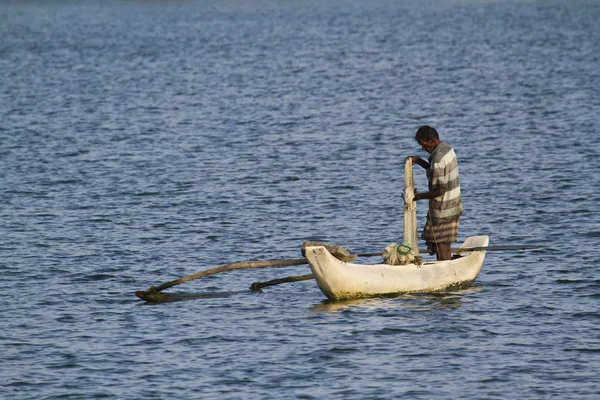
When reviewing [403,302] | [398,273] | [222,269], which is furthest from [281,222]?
[403,302]

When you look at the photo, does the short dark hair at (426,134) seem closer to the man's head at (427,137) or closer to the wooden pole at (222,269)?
the man's head at (427,137)

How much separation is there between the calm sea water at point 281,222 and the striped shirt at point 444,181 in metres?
1.52

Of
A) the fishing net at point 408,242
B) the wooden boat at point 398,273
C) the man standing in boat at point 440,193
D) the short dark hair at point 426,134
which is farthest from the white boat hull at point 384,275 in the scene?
the short dark hair at point 426,134

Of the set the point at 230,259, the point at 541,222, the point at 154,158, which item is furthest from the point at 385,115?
the point at 230,259

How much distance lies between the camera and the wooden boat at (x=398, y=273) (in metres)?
20.4

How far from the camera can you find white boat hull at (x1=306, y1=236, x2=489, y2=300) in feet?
66.7

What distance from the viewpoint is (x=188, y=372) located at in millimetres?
17828

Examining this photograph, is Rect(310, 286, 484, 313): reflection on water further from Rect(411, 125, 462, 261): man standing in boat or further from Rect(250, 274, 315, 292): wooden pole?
Rect(411, 125, 462, 261): man standing in boat

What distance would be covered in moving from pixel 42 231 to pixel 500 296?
38.5ft

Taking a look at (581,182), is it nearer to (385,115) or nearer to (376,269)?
(376,269)

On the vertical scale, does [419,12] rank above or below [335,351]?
above

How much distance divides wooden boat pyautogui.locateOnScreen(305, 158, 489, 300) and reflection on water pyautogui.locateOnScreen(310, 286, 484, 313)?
10cm

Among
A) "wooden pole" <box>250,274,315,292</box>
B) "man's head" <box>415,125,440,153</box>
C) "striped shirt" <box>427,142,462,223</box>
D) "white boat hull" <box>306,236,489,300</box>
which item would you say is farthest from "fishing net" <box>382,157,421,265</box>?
"wooden pole" <box>250,274,315,292</box>

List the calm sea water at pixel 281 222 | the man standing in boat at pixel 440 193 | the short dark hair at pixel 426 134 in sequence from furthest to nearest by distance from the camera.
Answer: the man standing in boat at pixel 440 193
the short dark hair at pixel 426 134
the calm sea water at pixel 281 222
